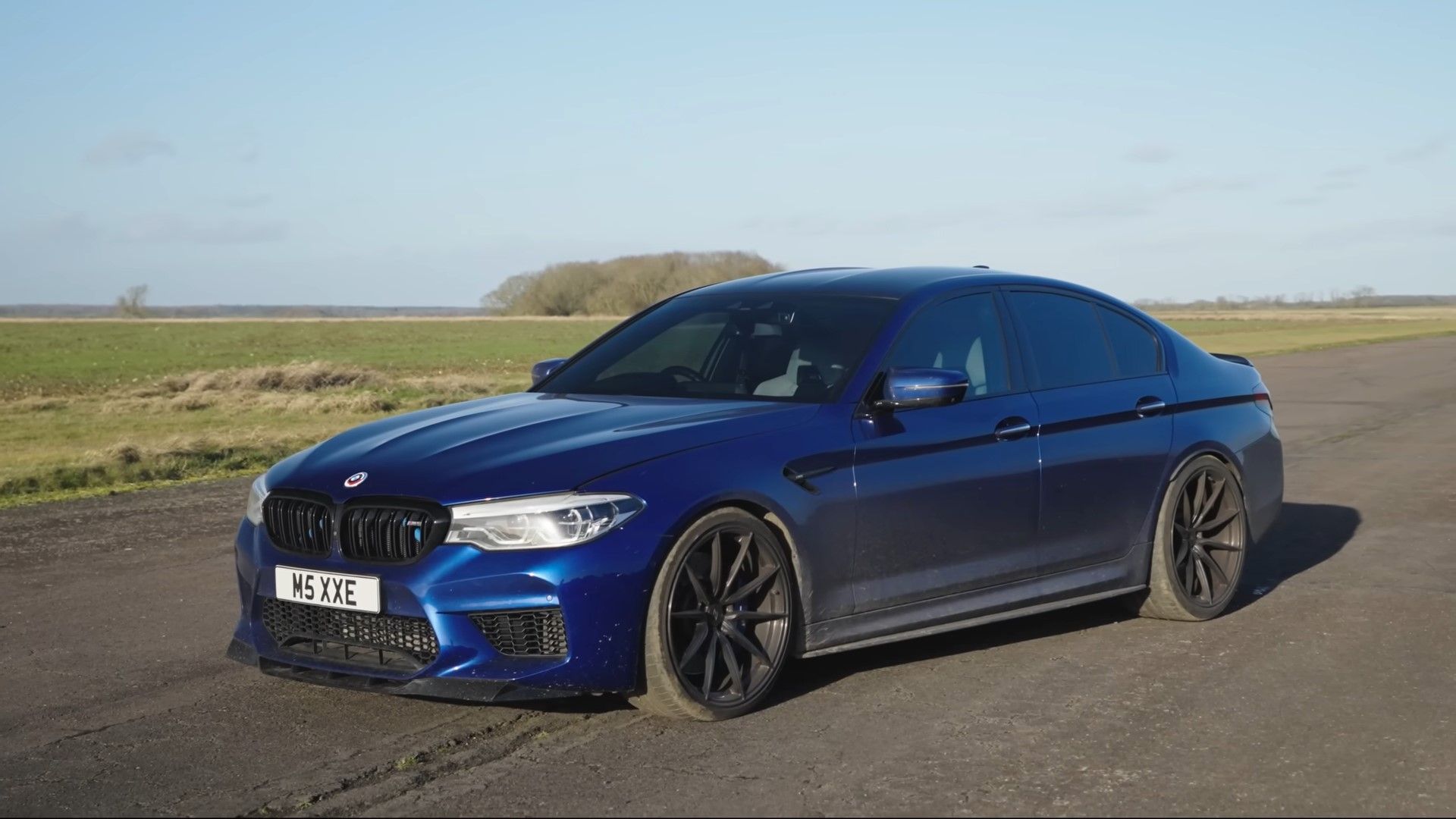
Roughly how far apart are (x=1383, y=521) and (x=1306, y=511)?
0.59 m

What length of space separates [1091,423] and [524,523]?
109 inches

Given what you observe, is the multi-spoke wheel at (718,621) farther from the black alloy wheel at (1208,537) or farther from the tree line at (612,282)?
the tree line at (612,282)

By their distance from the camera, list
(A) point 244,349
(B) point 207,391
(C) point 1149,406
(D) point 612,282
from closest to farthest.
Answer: (C) point 1149,406 → (B) point 207,391 → (A) point 244,349 → (D) point 612,282

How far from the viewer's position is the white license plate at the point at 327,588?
5.00 meters

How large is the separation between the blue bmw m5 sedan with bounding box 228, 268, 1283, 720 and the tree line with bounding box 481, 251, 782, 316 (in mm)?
129115

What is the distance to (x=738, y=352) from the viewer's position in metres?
6.28

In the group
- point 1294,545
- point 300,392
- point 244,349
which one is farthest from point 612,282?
point 1294,545

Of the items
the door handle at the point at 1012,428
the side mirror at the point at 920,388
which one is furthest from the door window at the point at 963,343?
the side mirror at the point at 920,388

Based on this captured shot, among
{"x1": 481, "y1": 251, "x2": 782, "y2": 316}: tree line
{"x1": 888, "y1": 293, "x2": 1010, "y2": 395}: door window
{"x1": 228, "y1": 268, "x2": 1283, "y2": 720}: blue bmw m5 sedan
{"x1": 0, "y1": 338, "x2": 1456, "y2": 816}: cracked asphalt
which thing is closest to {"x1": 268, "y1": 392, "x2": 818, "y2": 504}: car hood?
{"x1": 228, "y1": 268, "x2": 1283, "y2": 720}: blue bmw m5 sedan

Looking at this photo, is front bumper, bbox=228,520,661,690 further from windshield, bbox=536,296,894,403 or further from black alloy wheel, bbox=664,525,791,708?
windshield, bbox=536,296,894,403

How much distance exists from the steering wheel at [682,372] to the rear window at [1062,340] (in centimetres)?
140

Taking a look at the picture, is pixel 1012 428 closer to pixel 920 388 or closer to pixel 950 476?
pixel 950 476

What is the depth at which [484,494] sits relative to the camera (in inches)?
194

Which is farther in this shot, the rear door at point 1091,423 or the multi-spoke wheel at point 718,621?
the rear door at point 1091,423
